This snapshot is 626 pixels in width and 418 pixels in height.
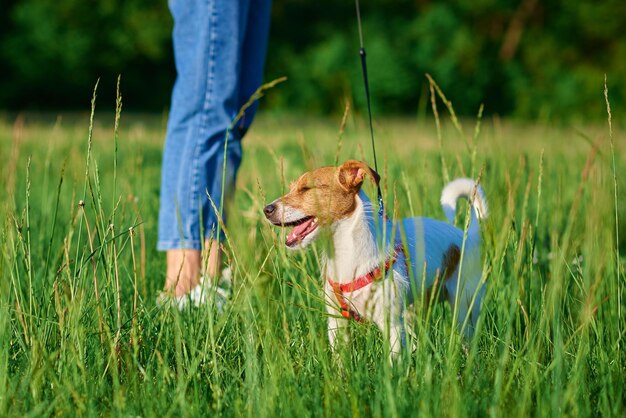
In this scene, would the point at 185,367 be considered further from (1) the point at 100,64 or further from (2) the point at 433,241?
(1) the point at 100,64

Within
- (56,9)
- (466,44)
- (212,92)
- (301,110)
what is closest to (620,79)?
(466,44)

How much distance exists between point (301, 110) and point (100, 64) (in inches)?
277

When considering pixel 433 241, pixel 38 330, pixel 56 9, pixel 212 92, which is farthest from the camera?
pixel 56 9

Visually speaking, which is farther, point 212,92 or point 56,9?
point 56,9

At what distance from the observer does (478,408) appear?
141 centimetres

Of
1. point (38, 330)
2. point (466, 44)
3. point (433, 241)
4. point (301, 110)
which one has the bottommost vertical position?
point (38, 330)

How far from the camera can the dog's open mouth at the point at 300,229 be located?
7.06ft

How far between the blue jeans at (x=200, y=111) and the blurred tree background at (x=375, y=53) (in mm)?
19139

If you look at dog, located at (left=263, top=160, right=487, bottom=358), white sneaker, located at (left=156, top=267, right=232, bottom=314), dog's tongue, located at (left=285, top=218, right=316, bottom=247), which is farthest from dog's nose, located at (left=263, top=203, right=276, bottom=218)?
white sneaker, located at (left=156, top=267, right=232, bottom=314)

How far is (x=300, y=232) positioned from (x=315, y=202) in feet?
0.34

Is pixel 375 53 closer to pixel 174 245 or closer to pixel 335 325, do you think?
pixel 174 245

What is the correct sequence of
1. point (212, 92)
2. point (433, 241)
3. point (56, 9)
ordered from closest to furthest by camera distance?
point (433, 241)
point (212, 92)
point (56, 9)

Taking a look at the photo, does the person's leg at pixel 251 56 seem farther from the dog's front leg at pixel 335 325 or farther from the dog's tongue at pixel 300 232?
the dog's front leg at pixel 335 325

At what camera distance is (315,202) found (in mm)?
2178
